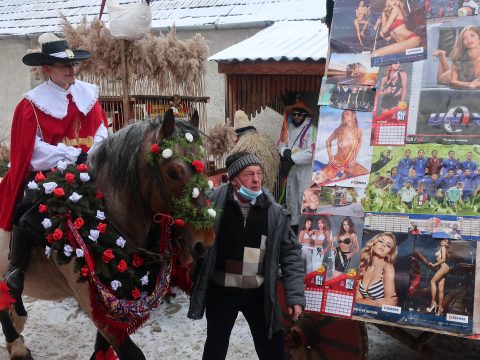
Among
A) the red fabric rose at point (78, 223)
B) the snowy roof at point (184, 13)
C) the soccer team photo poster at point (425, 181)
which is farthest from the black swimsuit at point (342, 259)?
the snowy roof at point (184, 13)

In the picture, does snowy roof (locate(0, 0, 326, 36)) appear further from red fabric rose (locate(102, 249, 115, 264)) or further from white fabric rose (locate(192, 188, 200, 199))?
white fabric rose (locate(192, 188, 200, 199))

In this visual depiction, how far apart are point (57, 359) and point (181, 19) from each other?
672 centimetres

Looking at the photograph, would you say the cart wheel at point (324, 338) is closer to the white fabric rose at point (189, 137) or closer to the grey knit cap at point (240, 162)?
the grey knit cap at point (240, 162)

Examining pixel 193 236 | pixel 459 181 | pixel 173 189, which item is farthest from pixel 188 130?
pixel 459 181

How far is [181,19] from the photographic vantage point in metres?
9.15

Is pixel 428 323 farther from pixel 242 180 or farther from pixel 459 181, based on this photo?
pixel 242 180

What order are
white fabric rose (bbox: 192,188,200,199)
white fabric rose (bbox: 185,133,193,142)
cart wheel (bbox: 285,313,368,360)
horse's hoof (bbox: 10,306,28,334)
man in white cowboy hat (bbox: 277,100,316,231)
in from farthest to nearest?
man in white cowboy hat (bbox: 277,100,316,231) < horse's hoof (bbox: 10,306,28,334) < cart wheel (bbox: 285,313,368,360) < white fabric rose (bbox: 185,133,193,142) < white fabric rose (bbox: 192,188,200,199)

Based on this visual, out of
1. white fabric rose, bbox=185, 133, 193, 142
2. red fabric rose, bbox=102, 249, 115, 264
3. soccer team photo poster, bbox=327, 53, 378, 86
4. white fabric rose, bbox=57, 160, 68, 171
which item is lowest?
red fabric rose, bbox=102, 249, 115, 264

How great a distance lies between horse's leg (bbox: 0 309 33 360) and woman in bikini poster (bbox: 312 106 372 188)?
2.65 m

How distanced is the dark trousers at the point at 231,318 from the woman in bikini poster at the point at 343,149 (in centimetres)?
94

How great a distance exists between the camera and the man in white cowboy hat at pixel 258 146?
18.6ft

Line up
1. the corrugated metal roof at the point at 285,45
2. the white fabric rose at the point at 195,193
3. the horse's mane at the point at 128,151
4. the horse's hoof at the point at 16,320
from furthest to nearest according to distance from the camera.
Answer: the corrugated metal roof at the point at 285,45
the horse's hoof at the point at 16,320
the horse's mane at the point at 128,151
the white fabric rose at the point at 195,193

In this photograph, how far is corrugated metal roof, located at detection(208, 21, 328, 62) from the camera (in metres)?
6.04

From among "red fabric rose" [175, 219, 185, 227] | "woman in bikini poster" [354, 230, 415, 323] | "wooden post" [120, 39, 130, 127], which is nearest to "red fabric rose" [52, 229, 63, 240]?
"red fabric rose" [175, 219, 185, 227]
